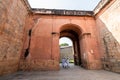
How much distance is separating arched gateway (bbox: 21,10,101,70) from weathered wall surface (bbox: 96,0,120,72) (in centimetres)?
74

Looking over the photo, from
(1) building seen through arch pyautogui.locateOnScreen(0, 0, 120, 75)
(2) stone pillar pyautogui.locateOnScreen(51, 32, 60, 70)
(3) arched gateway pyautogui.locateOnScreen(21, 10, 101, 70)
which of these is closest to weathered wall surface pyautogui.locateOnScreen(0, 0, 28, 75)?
(1) building seen through arch pyautogui.locateOnScreen(0, 0, 120, 75)

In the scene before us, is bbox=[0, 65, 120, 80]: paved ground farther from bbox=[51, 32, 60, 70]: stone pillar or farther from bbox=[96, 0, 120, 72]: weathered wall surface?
bbox=[51, 32, 60, 70]: stone pillar

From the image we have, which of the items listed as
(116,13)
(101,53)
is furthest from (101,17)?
(101,53)

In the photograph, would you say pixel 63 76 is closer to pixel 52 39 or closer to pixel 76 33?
pixel 52 39

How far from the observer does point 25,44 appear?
22.5ft

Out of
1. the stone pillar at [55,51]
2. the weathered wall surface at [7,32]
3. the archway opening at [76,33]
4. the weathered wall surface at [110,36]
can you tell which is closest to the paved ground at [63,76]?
the weathered wall surface at [7,32]

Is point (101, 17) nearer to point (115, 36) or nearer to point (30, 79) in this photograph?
point (115, 36)

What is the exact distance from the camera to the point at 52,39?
7055 mm

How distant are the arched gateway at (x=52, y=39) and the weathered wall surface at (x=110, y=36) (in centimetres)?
74

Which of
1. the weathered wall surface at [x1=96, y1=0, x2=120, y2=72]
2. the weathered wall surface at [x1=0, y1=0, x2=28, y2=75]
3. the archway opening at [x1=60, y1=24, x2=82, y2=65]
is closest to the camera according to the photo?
the weathered wall surface at [x1=0, y1=0, x2=28, y2=75]

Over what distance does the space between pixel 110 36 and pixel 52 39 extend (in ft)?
14.0

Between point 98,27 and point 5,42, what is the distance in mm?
6911

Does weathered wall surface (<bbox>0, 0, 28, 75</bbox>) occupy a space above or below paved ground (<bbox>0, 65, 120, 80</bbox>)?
above

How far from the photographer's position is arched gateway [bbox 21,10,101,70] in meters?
6.50
